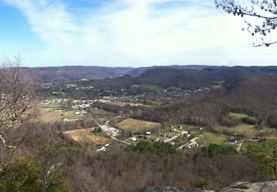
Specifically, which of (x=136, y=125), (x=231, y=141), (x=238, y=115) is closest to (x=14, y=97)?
(x=231, y=141)

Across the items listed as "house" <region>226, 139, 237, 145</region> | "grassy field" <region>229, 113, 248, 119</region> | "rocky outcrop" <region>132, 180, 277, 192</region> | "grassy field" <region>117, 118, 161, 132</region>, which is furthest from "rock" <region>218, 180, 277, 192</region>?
"grassy field" <region>229, 113, 248, 119</region>

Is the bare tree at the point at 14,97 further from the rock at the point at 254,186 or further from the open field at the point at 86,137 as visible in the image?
the open field at the point at 86,137

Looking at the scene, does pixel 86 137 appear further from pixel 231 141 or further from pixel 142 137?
pixel 231 141

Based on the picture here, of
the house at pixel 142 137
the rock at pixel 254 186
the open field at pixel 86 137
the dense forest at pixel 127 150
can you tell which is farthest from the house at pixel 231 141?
the rock at pixel 254 186

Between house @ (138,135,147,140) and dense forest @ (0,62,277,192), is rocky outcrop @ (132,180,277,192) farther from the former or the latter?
house @ (138,135,147,140)

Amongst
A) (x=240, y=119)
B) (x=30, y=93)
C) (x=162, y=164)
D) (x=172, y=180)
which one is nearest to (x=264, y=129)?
(x=240, y=119)

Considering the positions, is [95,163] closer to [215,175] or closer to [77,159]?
[77,159]
